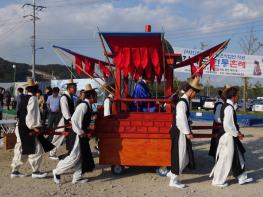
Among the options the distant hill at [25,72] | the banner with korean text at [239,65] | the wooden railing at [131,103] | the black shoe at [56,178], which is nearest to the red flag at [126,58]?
the wooden railing at [131,103]

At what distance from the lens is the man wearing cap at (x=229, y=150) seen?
694 centimetres

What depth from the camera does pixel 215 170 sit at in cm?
705

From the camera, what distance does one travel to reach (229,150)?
7020 millimetres

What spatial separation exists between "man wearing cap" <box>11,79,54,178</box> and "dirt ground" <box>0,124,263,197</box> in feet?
0.97

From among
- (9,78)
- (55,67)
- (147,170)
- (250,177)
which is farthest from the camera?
(55,67)

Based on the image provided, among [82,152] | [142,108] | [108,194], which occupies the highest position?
[142,108]

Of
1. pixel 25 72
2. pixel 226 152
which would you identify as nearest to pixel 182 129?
pixel 226 152

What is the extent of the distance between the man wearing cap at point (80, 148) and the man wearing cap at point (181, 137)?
4.55 ft

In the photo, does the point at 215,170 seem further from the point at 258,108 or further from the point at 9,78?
the point at 9,78

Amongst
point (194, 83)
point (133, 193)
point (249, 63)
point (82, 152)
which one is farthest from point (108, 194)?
point (249, 63)

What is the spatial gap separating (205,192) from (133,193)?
1.09 metres

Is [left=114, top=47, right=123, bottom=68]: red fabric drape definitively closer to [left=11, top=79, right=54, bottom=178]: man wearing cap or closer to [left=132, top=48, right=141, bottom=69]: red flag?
[left=132, top=48, right=141, bottom=69]: red flag

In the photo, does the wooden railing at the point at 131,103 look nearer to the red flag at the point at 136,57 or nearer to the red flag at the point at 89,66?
the red flag at the point at 136,57

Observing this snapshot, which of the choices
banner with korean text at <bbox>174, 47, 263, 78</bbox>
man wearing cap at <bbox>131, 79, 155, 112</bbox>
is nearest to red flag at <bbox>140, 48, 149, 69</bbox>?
man wearing cap at <bbox>131, 79, 155, 112</bbox>
